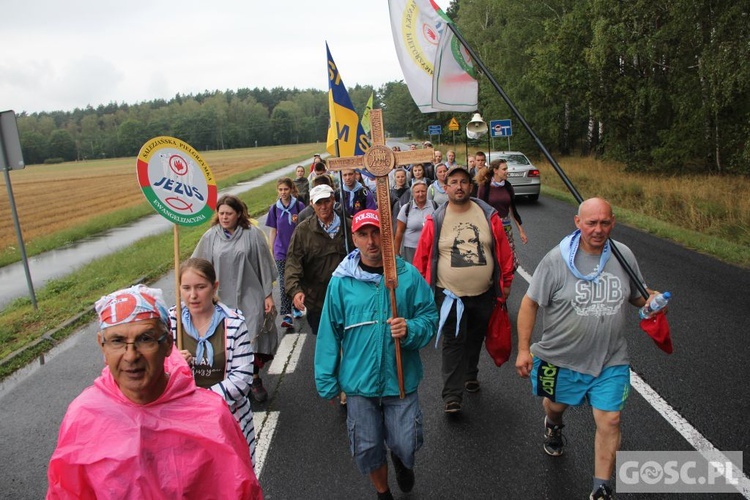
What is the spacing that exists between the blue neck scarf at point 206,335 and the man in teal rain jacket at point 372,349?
57 centimetres

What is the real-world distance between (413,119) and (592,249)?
8090 cm

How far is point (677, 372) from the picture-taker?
4.71 metres

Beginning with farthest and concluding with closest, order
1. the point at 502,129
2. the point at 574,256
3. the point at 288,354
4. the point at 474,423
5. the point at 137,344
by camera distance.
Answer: the point at 502,129 < the point at 288,354 < the point at 474,423 < the point at 574,256 < the point at 137,344

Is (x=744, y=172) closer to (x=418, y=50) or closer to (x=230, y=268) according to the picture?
(x=418, y=50)

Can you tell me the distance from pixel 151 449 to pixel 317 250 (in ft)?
9.80

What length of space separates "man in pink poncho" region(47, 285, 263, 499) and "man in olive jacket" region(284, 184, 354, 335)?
2.67 m

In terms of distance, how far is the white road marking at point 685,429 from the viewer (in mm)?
3205

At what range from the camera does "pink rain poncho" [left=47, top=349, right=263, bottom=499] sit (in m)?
1.58

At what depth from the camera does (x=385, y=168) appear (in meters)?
3.07

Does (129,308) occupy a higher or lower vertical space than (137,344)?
higher

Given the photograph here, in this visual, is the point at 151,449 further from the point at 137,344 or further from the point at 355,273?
the point at 355,273

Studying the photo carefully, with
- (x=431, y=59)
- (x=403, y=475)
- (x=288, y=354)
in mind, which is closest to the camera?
(x=403, y=475)

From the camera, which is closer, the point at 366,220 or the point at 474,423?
the point at 366,220

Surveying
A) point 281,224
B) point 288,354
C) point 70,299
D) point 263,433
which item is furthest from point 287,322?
point 70,299
